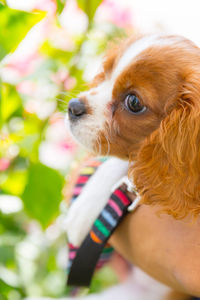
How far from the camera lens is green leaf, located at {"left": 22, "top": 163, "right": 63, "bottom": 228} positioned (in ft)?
2.87

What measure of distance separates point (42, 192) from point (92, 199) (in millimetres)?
140

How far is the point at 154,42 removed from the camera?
0.88 m

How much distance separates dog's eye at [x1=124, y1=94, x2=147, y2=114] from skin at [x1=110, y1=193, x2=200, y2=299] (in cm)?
21

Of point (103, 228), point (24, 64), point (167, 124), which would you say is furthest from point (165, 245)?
point (24, 64)

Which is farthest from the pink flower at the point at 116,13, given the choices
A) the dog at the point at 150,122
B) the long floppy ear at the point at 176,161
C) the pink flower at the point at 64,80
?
the long floppy ear at the point at 176,161

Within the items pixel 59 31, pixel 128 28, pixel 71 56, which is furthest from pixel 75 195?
pixel 128 28

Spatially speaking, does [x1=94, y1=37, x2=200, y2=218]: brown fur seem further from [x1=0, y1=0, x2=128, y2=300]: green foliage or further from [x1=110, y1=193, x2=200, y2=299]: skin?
[x1=0, y1=0, x2=128, y2=300]: green foliage

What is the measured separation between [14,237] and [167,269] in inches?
16.8

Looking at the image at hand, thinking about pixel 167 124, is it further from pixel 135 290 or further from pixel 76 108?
pixel 135 290

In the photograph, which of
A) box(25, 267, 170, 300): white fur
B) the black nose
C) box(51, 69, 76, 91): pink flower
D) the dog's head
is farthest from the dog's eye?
box(25, 267, 170, 300): white fur

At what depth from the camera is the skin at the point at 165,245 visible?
78 centimetres

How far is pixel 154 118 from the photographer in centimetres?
85

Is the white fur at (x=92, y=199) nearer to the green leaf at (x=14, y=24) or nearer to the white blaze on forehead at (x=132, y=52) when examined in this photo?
the white blaze on forehead at (x=132, y=52)

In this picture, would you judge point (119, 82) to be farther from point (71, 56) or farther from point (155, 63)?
point (71, 56)
